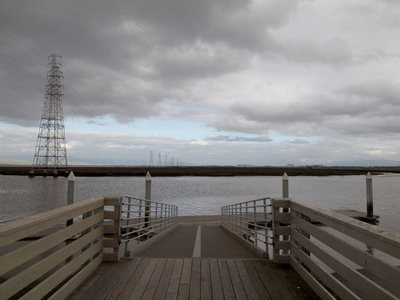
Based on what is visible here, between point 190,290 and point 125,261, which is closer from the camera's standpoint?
point 190,290

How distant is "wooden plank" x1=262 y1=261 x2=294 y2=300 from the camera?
3.15m

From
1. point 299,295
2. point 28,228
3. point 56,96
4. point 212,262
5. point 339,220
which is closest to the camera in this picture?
point 28,228

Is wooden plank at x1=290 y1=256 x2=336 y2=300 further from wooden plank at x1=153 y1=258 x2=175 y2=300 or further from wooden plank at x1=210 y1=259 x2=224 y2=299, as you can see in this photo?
wooden plank at x1=153 y1=258 x2=175 y2=300

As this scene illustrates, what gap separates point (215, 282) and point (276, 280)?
2.58 ft

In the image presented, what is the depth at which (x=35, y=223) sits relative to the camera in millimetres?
2520

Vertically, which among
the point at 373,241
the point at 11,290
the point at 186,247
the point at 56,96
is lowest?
the point at 186,247

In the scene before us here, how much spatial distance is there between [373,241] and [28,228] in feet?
9.56

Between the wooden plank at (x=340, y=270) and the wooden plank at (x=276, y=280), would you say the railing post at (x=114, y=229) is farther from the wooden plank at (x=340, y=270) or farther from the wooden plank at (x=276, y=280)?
the wooden plank at (x=340, y=270)

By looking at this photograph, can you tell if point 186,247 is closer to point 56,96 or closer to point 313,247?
point 313,247

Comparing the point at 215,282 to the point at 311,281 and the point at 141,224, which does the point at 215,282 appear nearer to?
the point at 311,281

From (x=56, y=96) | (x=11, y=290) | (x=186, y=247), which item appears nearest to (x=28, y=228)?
(x=11, y=290)

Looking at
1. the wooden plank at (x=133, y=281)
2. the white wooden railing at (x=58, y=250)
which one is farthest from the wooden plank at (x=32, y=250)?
the wooden plank at (x=133, y=281)

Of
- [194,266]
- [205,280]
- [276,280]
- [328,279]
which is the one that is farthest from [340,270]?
[194,266]

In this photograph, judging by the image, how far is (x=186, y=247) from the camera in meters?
6.19
